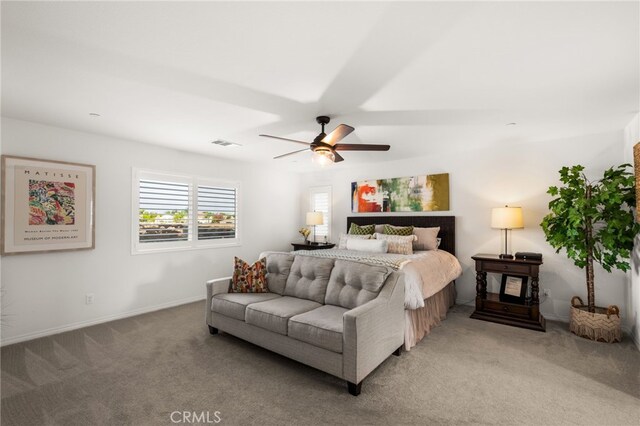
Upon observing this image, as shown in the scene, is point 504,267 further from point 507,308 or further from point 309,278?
point 309,278

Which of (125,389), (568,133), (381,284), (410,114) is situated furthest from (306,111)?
(568,133)

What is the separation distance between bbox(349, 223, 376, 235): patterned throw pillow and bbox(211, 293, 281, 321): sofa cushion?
232 centimetres

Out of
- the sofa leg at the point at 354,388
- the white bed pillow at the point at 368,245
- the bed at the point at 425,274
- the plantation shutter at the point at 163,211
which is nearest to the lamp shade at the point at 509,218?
the bed at the point at 425,274

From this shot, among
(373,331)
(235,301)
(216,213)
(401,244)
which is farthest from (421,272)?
(216,213)

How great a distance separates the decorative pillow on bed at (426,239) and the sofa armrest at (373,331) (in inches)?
74.2

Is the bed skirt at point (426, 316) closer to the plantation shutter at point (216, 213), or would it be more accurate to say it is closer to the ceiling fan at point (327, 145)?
the ceiling fan at point (327, 145)

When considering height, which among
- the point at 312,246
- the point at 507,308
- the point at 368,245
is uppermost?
the point at 368,245

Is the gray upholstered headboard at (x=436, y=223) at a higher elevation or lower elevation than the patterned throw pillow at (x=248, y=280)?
higher

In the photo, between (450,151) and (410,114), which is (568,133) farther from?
(410,114)

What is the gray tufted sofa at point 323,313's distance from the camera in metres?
2.38

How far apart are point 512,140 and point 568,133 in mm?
597

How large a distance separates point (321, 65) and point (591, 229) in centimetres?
345

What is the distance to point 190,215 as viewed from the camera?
496cm

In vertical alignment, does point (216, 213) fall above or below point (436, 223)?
above
